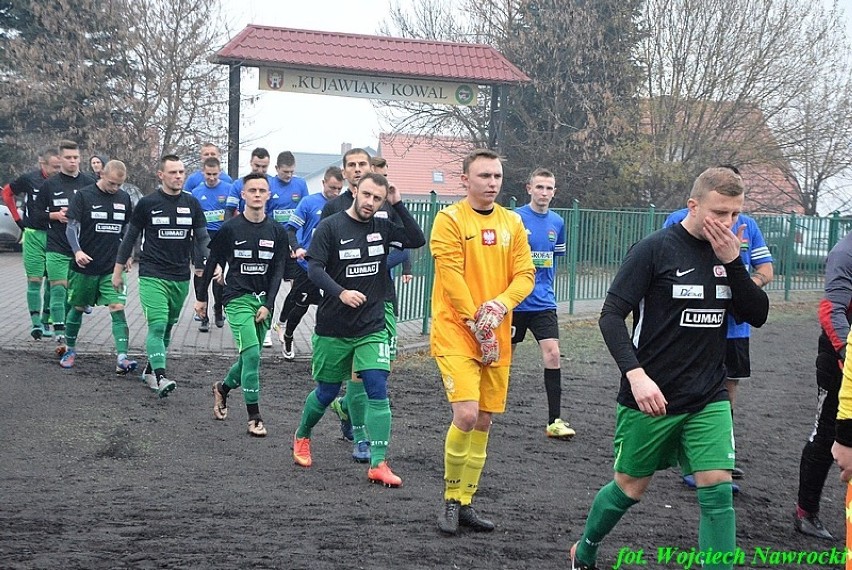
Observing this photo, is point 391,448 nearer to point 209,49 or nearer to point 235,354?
point 235,354

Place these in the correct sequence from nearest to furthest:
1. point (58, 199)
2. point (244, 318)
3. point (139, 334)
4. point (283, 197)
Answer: point (244, 318)
point (58, 199)
point (139, 334)
point (283, 197)

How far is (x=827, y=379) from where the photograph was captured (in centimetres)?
588

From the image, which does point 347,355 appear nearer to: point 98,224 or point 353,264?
point 353,264

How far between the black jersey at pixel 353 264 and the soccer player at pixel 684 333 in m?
2.63

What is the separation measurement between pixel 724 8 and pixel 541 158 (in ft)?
21.1

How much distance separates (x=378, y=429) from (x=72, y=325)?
5190mm

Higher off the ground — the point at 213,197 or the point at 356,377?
the point at 213,197

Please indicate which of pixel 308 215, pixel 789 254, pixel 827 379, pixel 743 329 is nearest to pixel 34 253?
pixel 308 215

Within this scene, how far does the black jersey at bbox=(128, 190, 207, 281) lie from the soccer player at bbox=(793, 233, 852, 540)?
5.97 meters

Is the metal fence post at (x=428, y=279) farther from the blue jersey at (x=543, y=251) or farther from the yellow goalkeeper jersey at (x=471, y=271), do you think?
the yellow goalkeeper jersey at (x=471, y=271)

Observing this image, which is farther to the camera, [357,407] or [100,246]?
[100,246]

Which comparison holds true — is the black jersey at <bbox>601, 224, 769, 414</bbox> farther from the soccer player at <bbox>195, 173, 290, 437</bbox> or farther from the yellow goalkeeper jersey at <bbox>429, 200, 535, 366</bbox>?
the soccer player at <bbox>195, 173, 290, 437</bbox>

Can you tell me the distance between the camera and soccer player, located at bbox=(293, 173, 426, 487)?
6.81m

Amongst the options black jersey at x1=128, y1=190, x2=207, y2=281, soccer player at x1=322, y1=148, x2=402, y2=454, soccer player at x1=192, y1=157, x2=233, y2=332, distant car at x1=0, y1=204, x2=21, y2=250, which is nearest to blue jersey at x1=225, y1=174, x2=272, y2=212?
soccer player at x1=192, y1=157, x2=233, y2=332
